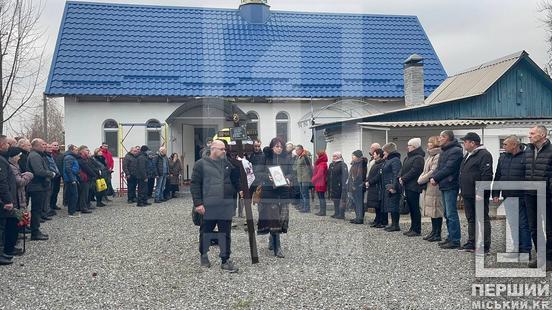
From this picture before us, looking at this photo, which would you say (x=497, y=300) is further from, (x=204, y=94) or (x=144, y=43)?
(x=144, y=43)

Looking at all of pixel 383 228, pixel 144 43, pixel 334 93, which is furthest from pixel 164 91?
pixel 383 228

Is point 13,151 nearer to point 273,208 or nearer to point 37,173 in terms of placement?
point 37,173

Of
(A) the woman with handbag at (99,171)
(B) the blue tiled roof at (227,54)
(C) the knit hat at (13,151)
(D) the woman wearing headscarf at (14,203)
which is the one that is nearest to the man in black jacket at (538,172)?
(D) the woman wearing headscarf at (14,203)

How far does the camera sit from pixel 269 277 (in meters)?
7.02

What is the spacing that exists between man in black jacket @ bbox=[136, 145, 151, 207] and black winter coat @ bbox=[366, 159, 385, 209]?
23.4 feet

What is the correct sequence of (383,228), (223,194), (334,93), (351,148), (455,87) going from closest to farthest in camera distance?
(223,194), (383,228), (351,148), (455,87), (334,93)

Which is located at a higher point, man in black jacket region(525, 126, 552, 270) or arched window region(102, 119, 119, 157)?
arched window region(102, 119, 119, 157)

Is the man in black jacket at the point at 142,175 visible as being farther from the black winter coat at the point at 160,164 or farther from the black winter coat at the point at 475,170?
the black winter coat at the point at 475,170

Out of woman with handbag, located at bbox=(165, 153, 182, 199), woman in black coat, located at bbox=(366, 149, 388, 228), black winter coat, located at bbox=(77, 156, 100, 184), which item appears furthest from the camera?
woman with handbag, located at bbox=(165, 153, 182, 199)

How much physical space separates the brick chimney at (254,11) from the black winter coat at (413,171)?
17.6 m

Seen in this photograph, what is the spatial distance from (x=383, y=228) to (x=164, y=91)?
512 inches

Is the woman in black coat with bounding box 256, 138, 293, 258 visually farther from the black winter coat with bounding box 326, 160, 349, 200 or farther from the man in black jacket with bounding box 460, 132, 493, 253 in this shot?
the black winter coat with bounding box 326, 160, 349, 200

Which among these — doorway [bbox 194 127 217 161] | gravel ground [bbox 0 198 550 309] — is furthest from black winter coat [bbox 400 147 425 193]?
doorway [bbox 194 127 217 161]

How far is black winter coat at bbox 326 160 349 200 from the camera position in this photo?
12.7m
